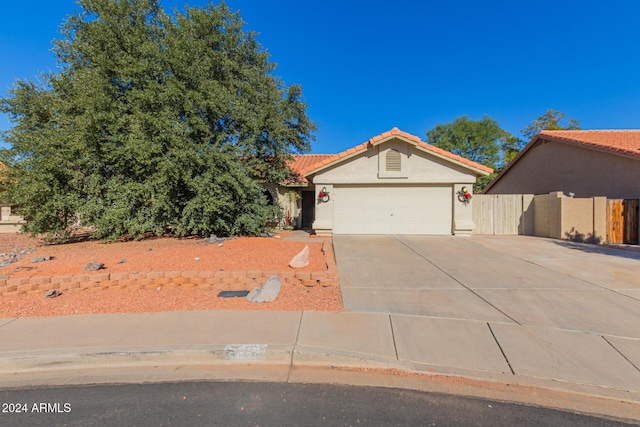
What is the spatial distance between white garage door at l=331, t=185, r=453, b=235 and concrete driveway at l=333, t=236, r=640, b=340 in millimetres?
3039

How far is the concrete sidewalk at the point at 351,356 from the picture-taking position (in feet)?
9.60

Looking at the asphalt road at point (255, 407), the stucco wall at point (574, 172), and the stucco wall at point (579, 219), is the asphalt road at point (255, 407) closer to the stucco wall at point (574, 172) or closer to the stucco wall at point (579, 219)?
the stucco wall at point (579, 219)

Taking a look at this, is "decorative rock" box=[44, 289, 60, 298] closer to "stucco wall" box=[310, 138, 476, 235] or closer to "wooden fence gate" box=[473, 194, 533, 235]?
"stucco wall" box=[310, 138, 476, 235]

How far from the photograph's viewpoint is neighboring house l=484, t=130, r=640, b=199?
12555 mm

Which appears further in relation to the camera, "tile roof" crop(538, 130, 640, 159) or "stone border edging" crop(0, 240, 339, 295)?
"tile roof" crop(538, 130, 640, 159)

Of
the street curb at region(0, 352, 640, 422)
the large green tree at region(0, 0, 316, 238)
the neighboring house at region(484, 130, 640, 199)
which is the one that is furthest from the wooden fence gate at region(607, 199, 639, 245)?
the large green tree at region(0, 0, 316, 238)

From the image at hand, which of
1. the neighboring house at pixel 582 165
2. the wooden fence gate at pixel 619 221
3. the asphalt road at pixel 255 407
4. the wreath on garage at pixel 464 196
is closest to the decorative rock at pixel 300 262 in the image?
the asphalt road at pixel 255 407

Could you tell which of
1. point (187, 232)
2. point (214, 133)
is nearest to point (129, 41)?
point (214, 133)

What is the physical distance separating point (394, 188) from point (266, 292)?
9.13 m

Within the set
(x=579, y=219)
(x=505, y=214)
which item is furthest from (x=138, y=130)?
(x=579, y=219)

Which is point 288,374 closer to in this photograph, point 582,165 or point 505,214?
point 505,214

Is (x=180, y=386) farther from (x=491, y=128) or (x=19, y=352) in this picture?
(x=491, y=128)

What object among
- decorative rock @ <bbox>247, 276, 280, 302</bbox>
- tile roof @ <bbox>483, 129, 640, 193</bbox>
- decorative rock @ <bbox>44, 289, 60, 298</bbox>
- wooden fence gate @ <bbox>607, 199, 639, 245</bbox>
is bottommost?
decorative rock @ <bbox>44, 289, 60, 298</bbox>

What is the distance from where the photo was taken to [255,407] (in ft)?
8.63
